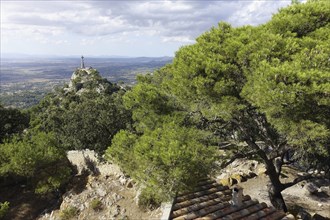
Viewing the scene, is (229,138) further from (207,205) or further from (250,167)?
(250,167)

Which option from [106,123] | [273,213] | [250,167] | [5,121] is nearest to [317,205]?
[250,167]

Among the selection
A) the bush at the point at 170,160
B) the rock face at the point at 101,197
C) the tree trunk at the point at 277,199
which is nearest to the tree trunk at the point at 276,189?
the tree trunk at the point at 277,199

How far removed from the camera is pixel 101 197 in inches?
800

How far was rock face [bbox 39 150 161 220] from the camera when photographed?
18.6 metres

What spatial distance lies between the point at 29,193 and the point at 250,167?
54.2 ft

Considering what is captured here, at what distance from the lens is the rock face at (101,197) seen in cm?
1864

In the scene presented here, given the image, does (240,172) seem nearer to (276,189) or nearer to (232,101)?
(276,189)

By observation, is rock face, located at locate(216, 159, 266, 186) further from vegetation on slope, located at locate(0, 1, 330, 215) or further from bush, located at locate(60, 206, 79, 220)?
bush, located at locate(60, 206, 79, 220)

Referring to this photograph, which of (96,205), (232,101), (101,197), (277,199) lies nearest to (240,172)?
(277,199)

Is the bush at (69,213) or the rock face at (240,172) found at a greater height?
the rock face at (240,172)

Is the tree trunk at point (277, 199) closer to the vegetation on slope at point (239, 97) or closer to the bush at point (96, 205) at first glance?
the vegetation on slope at point (239, 97)

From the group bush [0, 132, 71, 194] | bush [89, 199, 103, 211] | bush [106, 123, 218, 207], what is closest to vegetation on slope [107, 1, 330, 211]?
bush [106, 123, 218, 207]

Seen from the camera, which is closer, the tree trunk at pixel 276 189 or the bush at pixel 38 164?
the tree trunk at pixel 276 189

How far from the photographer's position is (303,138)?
10.8 m
